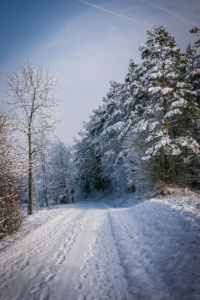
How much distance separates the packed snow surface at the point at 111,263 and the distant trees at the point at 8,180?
0.71 metres

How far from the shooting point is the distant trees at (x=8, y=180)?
23.5 feet

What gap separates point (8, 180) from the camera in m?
7.48

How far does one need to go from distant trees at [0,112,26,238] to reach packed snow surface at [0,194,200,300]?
2.34 ft

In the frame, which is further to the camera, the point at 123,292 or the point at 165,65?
the point at 165,65

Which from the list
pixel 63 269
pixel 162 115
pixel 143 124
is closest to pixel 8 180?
pixel 63 269

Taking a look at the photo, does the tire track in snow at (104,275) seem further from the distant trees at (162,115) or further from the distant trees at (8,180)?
the distant trees at (162,115)

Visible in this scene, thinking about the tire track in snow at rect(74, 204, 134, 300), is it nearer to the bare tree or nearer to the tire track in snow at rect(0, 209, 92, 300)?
the tire track in snow at rect(0, 209, 92, 300)

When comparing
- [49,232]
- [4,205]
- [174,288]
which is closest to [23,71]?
[4,205]

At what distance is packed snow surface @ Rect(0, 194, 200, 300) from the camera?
379 cm

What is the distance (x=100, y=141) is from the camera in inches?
1070

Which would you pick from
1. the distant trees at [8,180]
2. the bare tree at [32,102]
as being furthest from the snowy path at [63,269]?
the bare tree at [32,102]

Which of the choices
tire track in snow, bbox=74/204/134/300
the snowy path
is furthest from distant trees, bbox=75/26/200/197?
the snowy path

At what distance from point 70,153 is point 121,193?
14946 millimetres

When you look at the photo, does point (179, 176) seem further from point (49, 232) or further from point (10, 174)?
point (10, 174)
